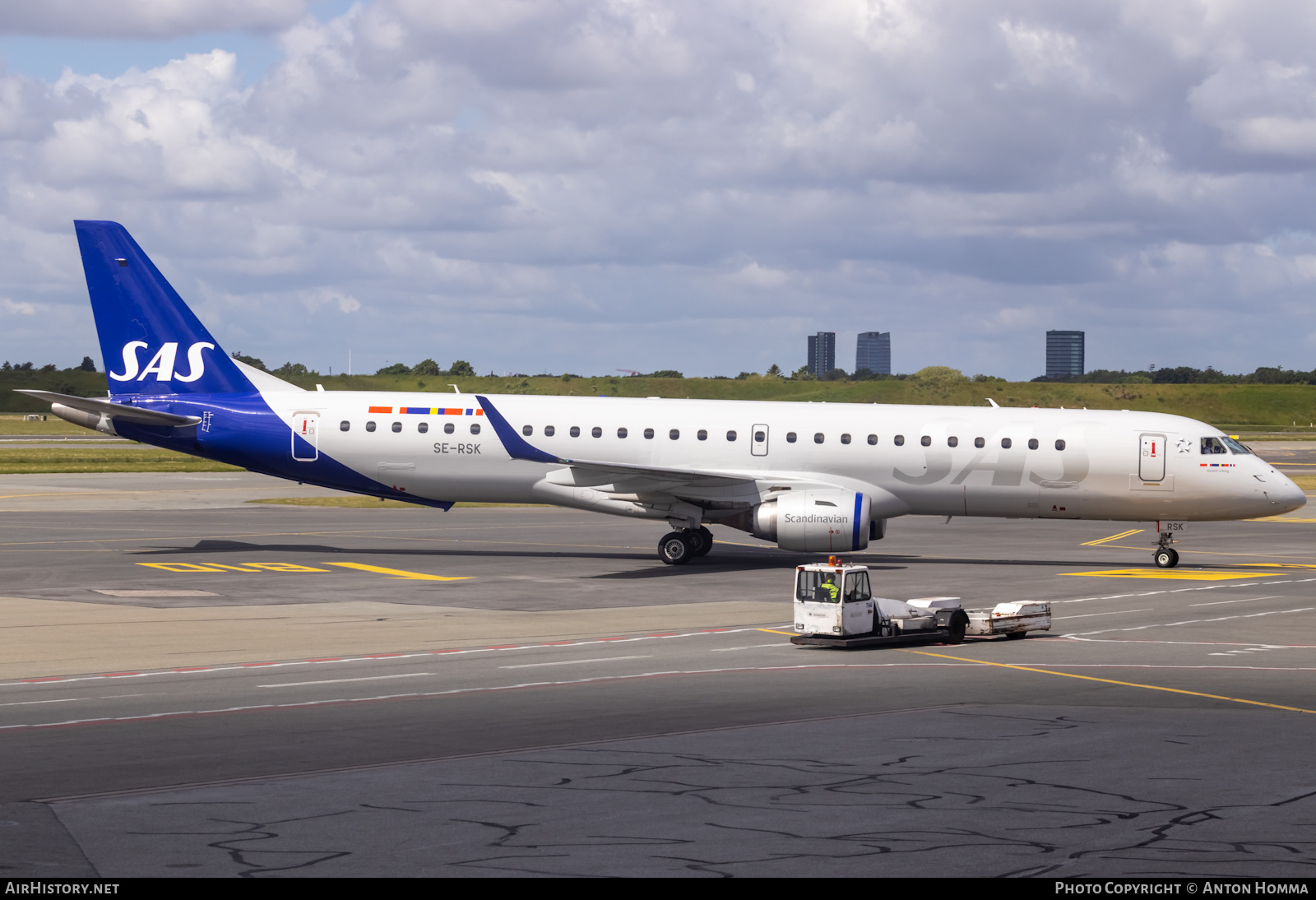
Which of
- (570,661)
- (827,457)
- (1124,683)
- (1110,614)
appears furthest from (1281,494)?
(570,661)

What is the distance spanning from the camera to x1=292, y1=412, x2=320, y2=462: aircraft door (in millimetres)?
39375

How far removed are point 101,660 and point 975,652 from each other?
14503 millimetres

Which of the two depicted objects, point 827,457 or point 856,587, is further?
point 827,457

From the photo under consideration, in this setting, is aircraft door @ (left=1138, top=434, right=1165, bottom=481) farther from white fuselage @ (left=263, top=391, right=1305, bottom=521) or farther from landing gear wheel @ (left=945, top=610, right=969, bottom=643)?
landing gear wheel @ (left=945, top=610, right=969, bottom=643)

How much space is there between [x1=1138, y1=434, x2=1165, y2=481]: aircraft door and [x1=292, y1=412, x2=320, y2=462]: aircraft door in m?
Answer: 23.8

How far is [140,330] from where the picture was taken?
40.8m

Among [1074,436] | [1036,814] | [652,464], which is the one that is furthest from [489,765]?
[1074,436]

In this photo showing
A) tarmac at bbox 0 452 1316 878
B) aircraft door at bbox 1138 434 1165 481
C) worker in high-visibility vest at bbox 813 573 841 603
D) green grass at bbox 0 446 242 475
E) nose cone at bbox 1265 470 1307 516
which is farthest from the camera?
green grass at bbox 0 446 242 475

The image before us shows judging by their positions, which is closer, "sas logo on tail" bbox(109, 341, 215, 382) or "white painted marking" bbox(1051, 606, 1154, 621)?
"white painted marking" bbox(1051, 606, 1154, 621)

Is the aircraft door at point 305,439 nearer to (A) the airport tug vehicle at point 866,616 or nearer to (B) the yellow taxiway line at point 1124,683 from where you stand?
(A) the airport tug vehicle at point 866,616

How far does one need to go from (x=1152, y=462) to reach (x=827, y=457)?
907cm

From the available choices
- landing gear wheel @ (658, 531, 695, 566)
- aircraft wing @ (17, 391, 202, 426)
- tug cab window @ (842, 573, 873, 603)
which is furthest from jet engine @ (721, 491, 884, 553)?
aircraft wing @ (17, 391, 202, 426)

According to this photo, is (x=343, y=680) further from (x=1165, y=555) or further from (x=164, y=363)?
(x=1165, y=555)

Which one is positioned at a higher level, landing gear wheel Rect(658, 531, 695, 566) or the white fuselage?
the white fuselage
